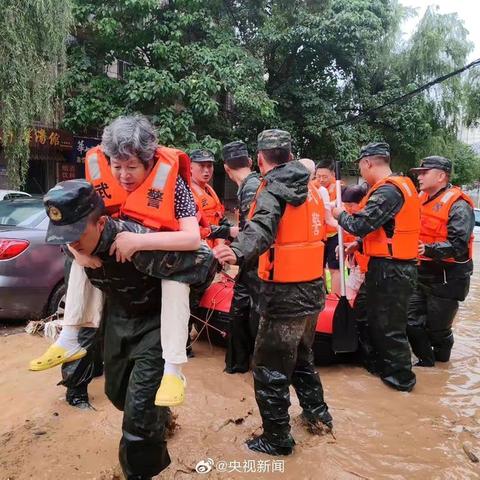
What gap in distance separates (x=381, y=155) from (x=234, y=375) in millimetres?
2310

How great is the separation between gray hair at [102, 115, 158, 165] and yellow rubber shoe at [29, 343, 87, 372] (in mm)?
965

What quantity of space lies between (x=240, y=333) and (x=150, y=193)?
7.69 feet

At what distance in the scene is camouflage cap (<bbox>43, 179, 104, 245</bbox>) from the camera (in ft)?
5.95

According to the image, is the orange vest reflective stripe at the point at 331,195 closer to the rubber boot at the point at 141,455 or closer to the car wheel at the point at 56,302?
the car wheel at the point at 56,302

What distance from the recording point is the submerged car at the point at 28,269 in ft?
15.6

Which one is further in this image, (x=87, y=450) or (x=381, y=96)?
(x=381, y=96)

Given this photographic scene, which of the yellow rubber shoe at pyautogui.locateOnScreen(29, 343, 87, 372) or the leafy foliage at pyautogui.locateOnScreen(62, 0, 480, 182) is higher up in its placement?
the leafy foliage at pyautogui.locateOnScreen(62, 0, 480, 182)

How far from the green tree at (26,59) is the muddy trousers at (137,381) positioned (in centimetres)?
750

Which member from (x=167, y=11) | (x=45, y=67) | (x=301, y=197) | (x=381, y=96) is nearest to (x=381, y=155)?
(x=301, y=197)

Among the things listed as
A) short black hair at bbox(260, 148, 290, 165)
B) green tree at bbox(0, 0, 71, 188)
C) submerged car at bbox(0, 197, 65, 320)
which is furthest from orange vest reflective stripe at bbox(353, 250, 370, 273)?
green tree at bbox(0, 0, 71, 188)

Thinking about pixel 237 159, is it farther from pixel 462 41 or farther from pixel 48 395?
pixel 462 41

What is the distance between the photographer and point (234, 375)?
13.7ft

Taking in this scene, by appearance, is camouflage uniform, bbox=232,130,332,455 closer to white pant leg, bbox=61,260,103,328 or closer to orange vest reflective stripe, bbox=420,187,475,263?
white pant leg, bbox=61,260,103,328

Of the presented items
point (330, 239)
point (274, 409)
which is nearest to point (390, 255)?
point (274, 409)
